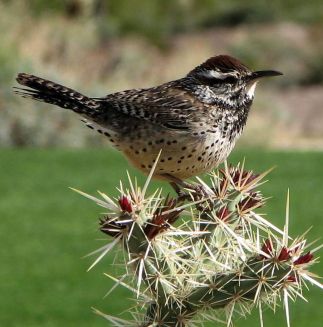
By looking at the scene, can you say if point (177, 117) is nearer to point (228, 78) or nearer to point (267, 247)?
point (228, 78)

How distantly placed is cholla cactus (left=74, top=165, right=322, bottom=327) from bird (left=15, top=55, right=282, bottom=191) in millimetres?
127

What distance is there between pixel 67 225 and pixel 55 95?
11464mm

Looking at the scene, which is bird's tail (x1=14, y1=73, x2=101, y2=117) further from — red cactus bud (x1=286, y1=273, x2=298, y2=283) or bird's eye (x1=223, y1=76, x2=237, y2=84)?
red cactus bud (x1=286, y1=273, x2=298, y2=283)

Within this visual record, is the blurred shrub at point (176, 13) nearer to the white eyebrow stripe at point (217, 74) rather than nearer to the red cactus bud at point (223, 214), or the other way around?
the white eyebrow stripe at point (217, 74)

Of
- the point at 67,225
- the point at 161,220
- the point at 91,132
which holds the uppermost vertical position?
the point at 91,132

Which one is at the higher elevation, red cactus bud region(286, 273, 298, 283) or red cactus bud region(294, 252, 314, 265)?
red cactus bud region(294, 252, 314, 265)

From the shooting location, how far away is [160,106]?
13.6ft

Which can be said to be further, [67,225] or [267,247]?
[67,225]

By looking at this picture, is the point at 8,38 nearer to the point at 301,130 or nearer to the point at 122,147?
the point at 301,130

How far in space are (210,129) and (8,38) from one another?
21.3m

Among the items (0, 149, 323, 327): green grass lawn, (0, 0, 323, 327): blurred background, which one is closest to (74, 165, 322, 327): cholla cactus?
(0, 0, 323, 327): blurred background

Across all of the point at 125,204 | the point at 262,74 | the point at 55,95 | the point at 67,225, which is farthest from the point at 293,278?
the point at 67,225

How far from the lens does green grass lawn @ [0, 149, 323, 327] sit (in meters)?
11.6

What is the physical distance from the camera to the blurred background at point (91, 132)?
12.6 metres
